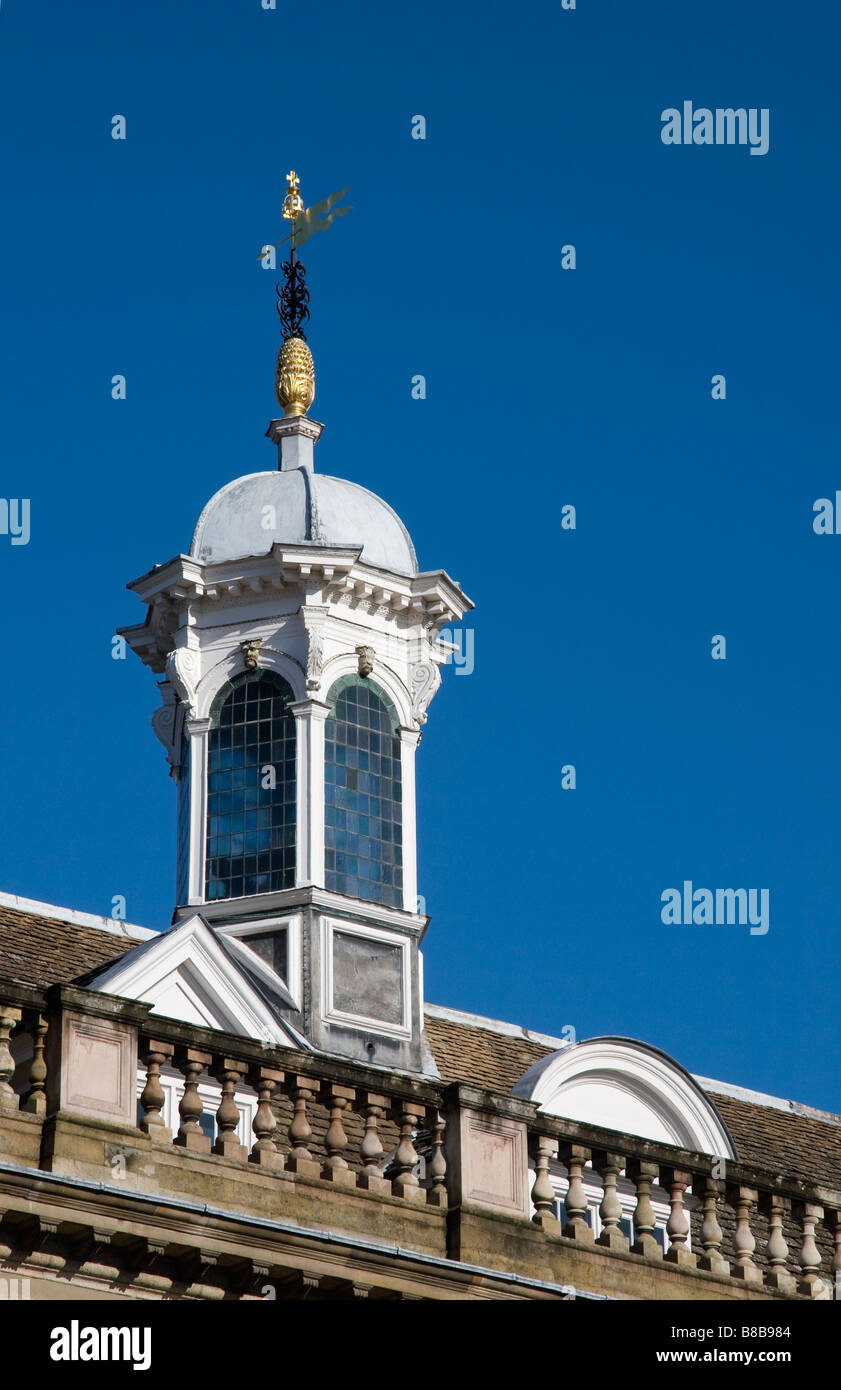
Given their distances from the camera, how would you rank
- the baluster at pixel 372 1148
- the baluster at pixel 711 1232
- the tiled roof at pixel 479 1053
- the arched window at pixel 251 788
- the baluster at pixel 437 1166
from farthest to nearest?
the tiled roof at pixel 479 1053 < the arched window at pixel 251 788 < the baluster at pixel 711 1232 < the baluster at pixel 437 1166 < the baluster at pixel 372 1148

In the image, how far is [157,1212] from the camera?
63.1 ft

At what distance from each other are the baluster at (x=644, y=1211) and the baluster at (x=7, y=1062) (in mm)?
5248

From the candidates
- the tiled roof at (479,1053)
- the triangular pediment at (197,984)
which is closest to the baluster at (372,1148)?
the triangular pediment at (197,984)

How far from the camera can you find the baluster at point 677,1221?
73.6 ft

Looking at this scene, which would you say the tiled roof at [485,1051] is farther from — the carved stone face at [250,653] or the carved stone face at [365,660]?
the carved stone face at [365,660]

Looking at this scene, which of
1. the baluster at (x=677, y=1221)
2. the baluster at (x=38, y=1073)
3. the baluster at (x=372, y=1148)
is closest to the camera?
the baluster at (x=38, y=1073)

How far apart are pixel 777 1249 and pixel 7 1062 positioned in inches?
268

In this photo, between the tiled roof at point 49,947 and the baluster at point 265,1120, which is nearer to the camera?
the baluster at point 265,1120

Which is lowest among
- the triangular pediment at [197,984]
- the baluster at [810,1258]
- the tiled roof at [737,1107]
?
the baluster at [810,1258]
